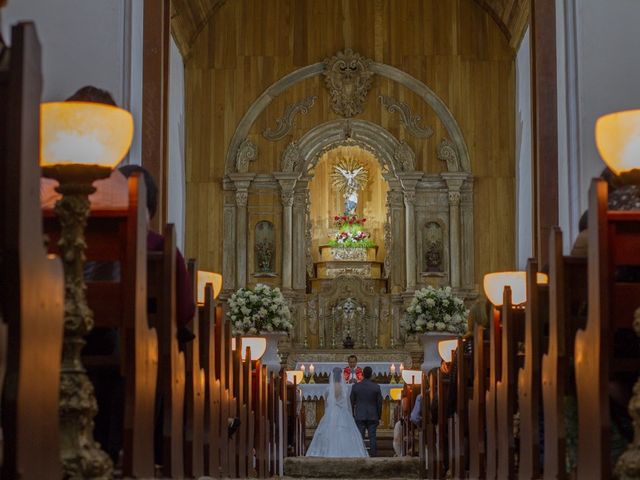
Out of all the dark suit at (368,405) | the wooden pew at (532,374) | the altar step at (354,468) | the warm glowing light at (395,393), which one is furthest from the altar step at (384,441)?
the wooden pew at (532,374)

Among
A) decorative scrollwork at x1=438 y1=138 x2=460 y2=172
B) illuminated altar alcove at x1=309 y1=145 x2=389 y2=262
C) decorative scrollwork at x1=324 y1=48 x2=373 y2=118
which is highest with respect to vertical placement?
decorative scrollwork at x1=324 y1=48 x2=373 y2=118

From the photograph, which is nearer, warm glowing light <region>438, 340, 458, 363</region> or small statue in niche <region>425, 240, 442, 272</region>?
warm glowing light <region>438, 340, 458, 363</region>

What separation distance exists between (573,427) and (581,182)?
5108 mm

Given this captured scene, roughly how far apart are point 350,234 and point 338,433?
17.1 ft

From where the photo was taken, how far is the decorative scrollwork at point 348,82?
17984mm

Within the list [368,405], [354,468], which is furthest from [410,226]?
[354,468]

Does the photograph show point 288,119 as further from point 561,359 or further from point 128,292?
point 128,292

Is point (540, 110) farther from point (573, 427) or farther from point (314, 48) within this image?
point (314, 48)

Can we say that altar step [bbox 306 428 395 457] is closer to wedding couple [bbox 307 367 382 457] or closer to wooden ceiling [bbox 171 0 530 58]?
wedding couple [bbox 307 367 382 457]

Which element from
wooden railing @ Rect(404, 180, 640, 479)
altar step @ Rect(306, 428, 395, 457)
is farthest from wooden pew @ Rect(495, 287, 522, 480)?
altar step @ Rect(306, 428, 395, 457)

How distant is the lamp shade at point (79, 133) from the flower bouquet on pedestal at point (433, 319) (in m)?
10.4

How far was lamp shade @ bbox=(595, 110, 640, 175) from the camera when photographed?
3.82 m

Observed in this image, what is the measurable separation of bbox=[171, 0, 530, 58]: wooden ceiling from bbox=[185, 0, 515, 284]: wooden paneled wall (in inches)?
5.0

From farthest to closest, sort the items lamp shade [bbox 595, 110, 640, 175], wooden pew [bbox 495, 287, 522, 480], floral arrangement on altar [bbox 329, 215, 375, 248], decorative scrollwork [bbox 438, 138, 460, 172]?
floral arrangement on altar [bbox 329, 215, 375, 248] < decorative scrollwork [bbox 438, 138, 460, 172] < wooden pew [bbox 495, 287, 522, 480] < lamp shade [bbox 595, 110, 640, 175]
